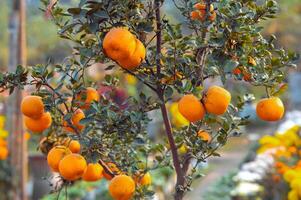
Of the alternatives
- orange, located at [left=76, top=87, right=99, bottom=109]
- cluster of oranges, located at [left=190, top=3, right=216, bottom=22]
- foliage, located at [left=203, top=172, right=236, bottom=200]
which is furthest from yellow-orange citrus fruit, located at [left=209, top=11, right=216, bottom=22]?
foliage, located at [left=203, top=172, right=236, bottom=200]

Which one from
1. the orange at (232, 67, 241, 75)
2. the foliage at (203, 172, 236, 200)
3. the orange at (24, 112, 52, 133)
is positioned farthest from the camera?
the foliage at (203, 172, 236, 200)

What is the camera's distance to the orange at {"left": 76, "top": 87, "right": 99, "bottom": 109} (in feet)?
5.23

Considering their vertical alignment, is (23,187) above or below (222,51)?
above

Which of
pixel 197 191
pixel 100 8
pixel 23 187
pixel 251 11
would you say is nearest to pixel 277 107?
pixel 251 11

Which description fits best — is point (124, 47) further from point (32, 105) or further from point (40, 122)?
point (40, 122)

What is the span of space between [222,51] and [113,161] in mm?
491

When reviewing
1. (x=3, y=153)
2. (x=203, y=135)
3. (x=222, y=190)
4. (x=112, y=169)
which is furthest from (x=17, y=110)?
(x=203, y=135)

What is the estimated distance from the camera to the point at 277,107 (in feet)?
5.09

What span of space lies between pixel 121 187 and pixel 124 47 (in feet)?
1.32

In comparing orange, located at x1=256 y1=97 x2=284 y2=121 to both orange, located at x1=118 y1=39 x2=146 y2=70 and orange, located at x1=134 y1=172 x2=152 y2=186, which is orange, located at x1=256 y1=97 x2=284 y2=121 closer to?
orange, located at x1=118 y1=39 x2=146 y2=70

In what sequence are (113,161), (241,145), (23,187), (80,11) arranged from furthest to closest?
(241,145) → (23,187) → (113,161) → (80,11)

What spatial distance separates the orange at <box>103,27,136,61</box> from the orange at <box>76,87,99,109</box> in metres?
0.22

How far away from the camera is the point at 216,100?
4.71ft

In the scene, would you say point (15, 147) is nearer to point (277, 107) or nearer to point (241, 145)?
point (277, 107)
